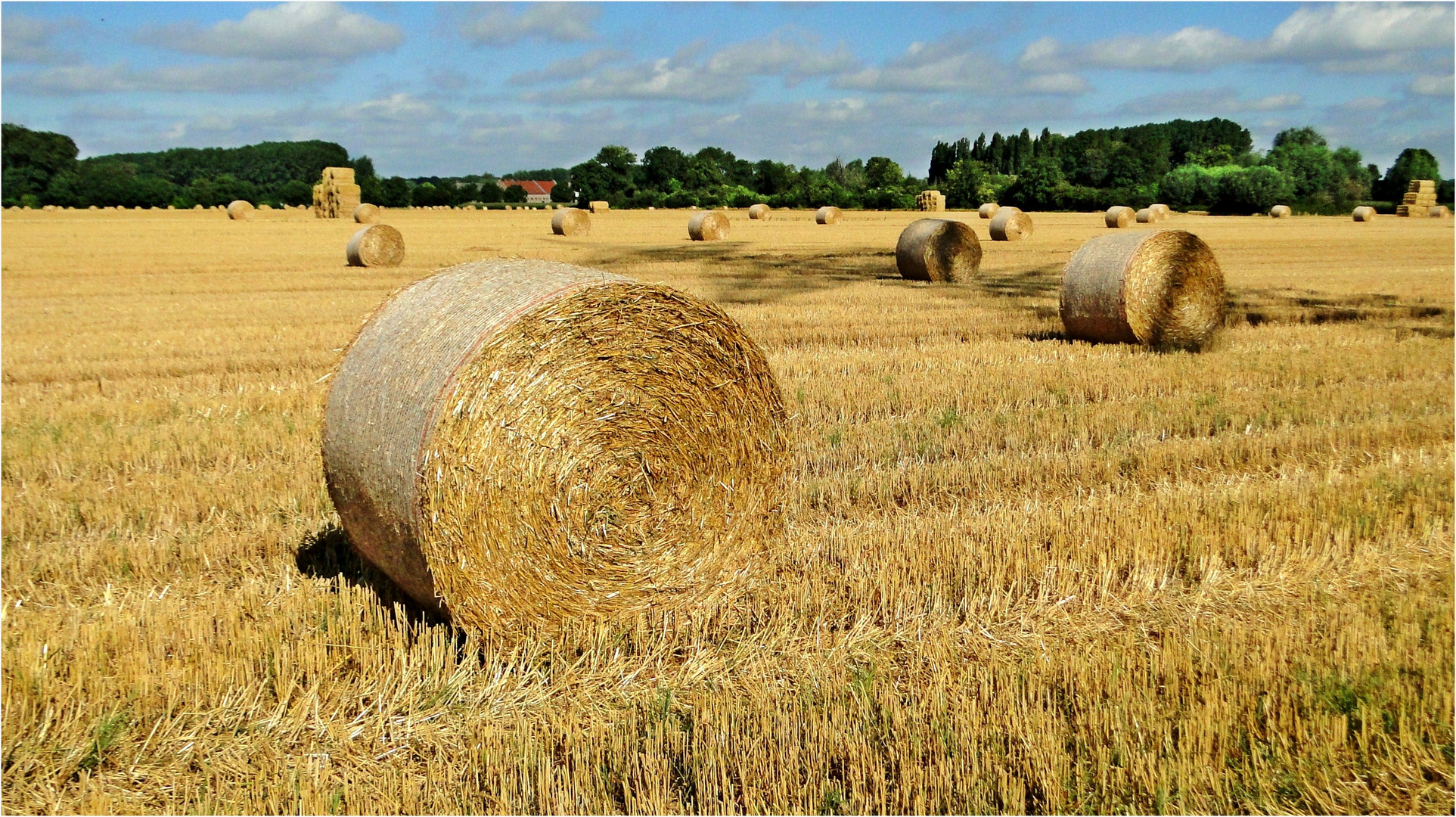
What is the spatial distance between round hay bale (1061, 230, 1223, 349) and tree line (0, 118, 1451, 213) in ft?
140

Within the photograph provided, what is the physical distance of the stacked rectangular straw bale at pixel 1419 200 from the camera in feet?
160

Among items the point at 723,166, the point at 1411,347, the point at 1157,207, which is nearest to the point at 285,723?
the point at 1411,347

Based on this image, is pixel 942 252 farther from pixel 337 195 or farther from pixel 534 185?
pixel 534 185

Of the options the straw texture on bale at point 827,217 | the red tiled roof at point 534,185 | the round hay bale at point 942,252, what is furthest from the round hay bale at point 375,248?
the red tiled roof at point 534,185

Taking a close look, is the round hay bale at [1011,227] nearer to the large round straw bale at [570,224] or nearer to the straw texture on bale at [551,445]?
the large round straw bale at [570,224]

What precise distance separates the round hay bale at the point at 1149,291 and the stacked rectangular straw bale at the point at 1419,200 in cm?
4449

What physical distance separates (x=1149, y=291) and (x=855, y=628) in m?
8.05

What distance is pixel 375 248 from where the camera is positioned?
22.7m

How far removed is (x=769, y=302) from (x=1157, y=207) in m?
30.0

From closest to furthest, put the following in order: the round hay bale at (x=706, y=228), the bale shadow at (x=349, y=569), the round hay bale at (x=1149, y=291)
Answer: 1. the bale shadow at (x=349, y=569)
2. the round hay bale at (x=1149, y=291)
3. the round hay bale at (x=706, y=228)

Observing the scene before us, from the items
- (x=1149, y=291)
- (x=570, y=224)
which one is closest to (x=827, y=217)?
(x=570, y=224)

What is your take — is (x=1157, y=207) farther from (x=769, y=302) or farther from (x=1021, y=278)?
(x=769, y=302)

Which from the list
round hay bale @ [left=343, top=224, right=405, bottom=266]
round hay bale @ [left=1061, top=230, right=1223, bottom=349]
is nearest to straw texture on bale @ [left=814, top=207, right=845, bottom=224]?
round hay bale @ [left=343, top=224, right=405, bottom=266]

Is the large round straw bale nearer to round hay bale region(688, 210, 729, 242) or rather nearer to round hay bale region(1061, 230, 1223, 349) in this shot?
round hay bale region(688, 210, 729, 242)
